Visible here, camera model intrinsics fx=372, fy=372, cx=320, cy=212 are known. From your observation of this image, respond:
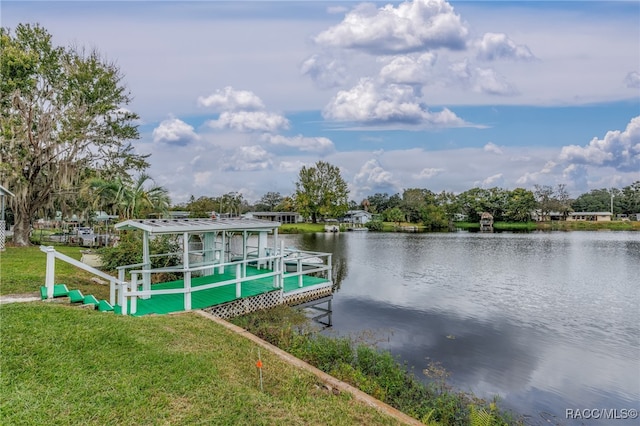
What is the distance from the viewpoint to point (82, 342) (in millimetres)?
5145

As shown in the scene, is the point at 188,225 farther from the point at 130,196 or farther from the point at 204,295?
the point at 130,196

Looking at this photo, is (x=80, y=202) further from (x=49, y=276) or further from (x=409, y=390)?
(x=409, y=390)

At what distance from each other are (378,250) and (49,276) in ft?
82.8

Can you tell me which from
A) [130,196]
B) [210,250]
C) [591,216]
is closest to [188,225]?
[210,250]

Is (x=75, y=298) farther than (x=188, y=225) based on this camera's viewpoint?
No

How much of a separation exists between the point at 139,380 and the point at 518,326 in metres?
10.2

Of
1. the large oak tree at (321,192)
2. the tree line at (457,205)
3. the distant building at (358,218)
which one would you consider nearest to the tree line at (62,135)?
the tree line at (457,205)

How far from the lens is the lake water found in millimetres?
7016

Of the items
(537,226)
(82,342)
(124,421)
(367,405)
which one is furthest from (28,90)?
(537,226)

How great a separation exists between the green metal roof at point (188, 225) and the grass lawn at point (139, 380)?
2628 millimetres

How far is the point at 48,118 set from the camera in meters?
19.1

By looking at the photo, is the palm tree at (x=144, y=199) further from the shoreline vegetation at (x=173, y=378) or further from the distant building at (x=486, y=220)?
the distant building at (x=486, y=220)

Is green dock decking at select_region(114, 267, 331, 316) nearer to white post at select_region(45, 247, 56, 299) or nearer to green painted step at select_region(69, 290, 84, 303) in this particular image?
green painted step at select_region(69, 290, 84, 303)

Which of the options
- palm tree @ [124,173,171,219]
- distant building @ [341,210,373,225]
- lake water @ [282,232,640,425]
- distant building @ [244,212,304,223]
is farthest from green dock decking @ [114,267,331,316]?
distant building @ [341,210,373,225]
